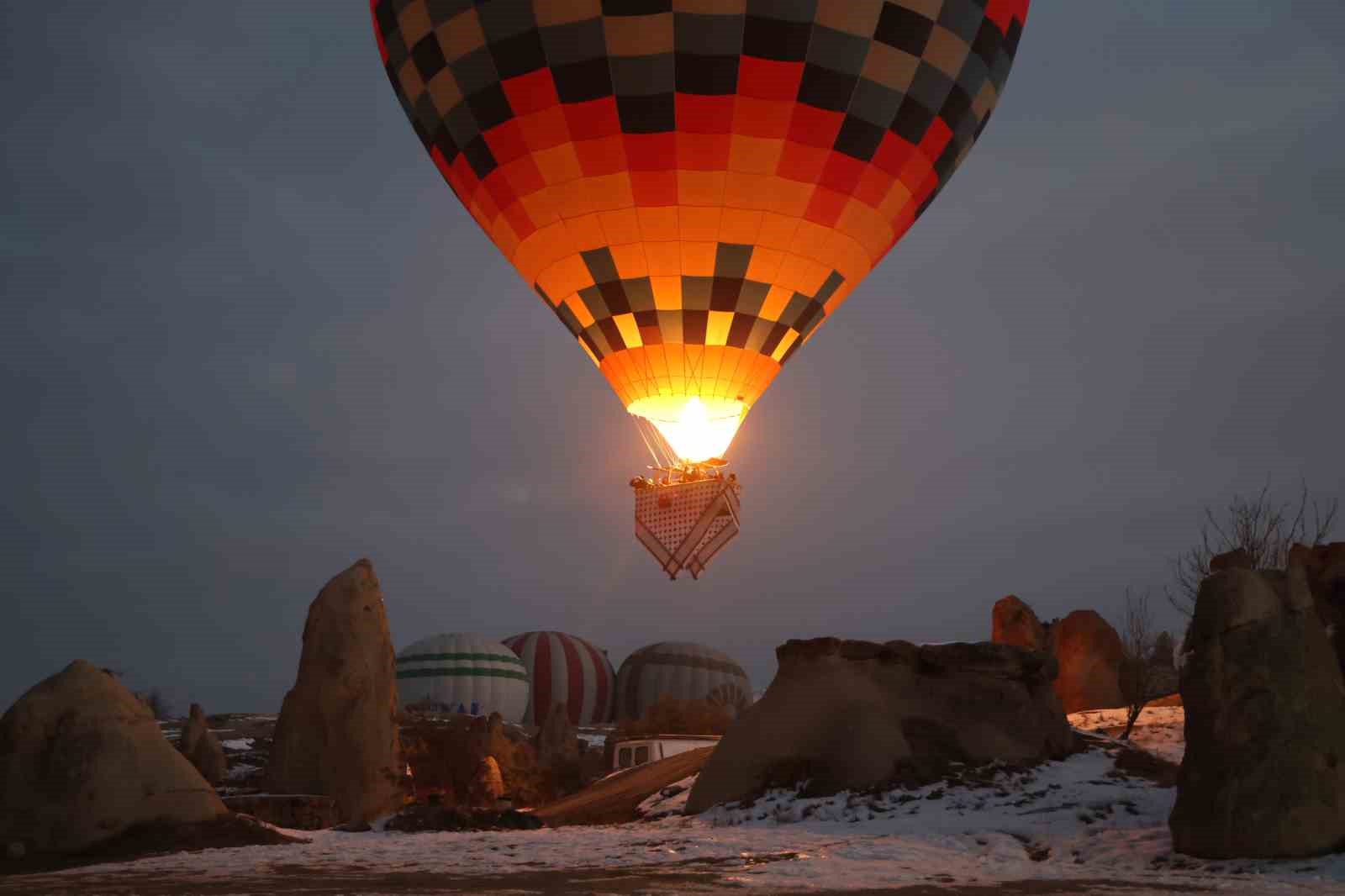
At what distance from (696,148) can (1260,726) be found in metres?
12.6

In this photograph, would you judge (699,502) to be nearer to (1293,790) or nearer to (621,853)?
(621,853)

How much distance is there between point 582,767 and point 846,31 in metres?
26.7

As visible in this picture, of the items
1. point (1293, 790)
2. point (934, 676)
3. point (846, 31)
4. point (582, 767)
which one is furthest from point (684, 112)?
point (582, 767)

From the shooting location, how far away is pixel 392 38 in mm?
22875

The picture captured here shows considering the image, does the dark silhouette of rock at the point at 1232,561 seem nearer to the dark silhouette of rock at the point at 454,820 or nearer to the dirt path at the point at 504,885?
the dirt path at the point at 504,885

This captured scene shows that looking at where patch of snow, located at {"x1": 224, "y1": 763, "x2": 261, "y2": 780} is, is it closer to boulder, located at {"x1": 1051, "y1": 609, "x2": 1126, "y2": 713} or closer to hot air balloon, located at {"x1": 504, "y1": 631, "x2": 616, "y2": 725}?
boulder, located at {"x1": 1051, "y1": 609, "x2": 1126, "y2": 713}

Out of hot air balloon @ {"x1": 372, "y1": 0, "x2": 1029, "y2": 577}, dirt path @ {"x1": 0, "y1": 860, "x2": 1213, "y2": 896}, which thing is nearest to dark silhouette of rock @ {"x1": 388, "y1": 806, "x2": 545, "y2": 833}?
hot air balloon @ {"x1": 372, "y1": 0, "x2": 1029, "y2": 577}

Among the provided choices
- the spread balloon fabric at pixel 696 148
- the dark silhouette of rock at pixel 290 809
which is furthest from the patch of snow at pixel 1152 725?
the dark silhouette of rock at pixel 290 809

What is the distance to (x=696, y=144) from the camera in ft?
67.6

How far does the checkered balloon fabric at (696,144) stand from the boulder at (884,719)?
591cm

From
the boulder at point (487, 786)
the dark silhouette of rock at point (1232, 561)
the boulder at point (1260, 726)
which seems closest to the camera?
the boulder at point (1260, 726)

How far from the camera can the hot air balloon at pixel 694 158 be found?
66.3 ft

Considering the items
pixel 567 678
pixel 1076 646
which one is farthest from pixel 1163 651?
pixel 567 678

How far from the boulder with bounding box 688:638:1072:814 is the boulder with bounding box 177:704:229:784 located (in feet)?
62.4
